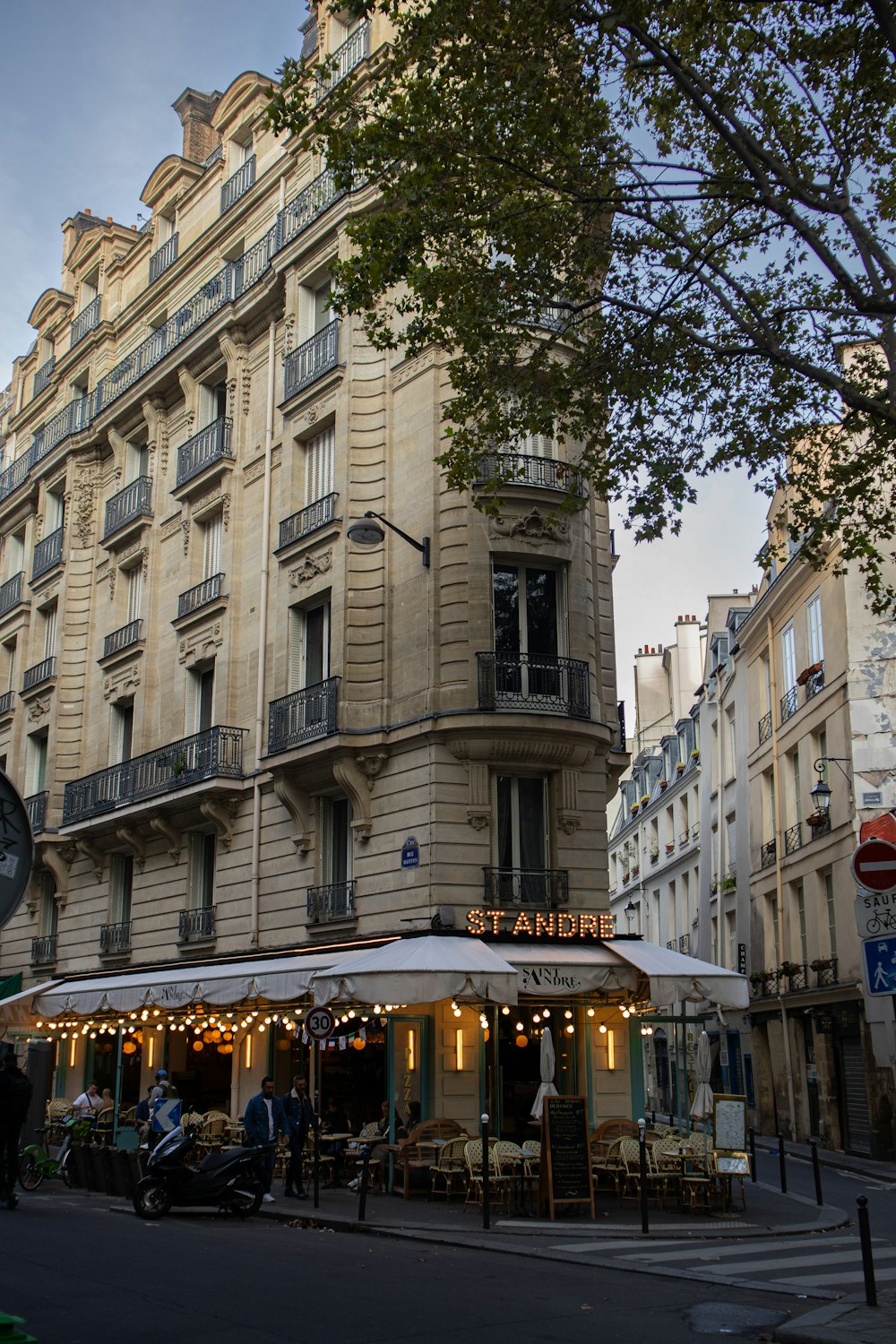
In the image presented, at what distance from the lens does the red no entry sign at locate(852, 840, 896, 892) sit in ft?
28.9

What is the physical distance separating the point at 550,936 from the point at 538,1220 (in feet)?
16.3

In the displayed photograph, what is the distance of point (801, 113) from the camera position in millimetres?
13648

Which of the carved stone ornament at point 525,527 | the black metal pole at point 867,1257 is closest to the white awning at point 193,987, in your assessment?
the carved stone ornament at point 525,527

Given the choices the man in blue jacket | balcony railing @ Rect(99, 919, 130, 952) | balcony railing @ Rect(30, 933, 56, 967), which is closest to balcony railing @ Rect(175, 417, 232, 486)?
balcony railing @ Rect(99, 919, 130, 952)

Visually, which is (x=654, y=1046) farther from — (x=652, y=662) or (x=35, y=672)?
(x=35, y=672)

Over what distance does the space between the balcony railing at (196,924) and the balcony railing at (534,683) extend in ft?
26.9

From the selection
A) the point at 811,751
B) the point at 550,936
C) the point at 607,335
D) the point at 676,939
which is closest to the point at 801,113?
the point at 607,335

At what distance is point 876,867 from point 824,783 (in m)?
20.2

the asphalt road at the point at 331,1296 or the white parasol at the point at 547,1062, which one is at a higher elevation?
the white parasol at the point at 547,1062

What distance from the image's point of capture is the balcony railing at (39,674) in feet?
107

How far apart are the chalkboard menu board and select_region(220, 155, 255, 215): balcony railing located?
68.4 feet

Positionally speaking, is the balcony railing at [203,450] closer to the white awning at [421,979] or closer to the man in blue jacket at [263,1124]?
the white awning at [421,979]

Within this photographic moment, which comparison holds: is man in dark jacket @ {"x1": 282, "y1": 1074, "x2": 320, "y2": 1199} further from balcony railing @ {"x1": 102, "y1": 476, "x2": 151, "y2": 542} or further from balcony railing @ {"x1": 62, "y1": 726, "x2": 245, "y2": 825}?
balcony railing @ {"x1": 102, "y1": 476, "x2": 151, "y2": 542}

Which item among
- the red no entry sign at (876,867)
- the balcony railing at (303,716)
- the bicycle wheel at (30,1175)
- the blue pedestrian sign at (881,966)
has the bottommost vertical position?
the bicycle wheel at (30,1175)
